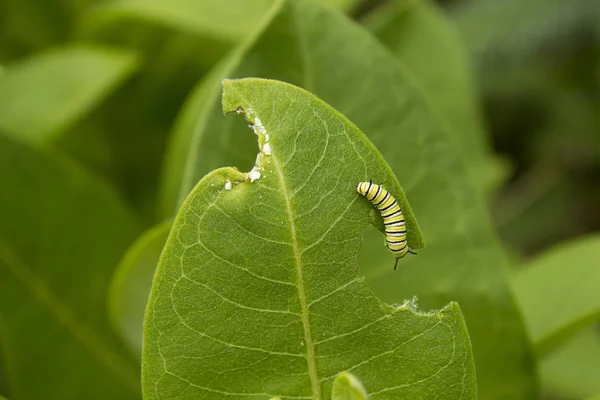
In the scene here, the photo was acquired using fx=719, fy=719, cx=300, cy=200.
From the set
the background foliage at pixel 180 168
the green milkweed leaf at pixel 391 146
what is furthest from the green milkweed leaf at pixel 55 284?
the green milkweed leaf at pixel 391 146

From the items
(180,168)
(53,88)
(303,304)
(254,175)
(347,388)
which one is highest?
(53,88)

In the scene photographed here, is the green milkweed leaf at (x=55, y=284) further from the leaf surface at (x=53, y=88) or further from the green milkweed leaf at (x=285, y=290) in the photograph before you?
the green milkweed leaf at (x=285, y=290)

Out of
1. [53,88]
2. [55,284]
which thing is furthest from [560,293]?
[53,88]

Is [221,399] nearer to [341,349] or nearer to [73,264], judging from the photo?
[341,349]

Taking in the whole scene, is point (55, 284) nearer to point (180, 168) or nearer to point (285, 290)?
point (180, 168)

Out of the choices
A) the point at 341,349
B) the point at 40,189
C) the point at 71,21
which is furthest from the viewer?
the point at 71,21

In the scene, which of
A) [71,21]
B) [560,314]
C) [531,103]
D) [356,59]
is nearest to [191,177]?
[356,59]

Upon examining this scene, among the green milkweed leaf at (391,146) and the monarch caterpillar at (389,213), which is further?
the green milkweed leaf at (391,146)
